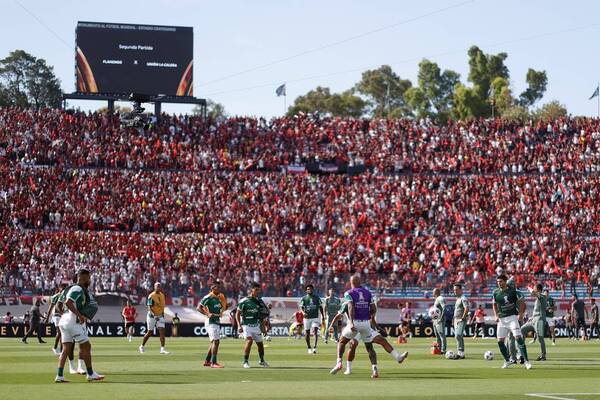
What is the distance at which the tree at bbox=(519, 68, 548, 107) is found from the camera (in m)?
149

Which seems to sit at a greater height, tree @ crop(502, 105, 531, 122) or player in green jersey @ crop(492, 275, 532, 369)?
tree @ crop(502, 105, 531, 122)

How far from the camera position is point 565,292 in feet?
184

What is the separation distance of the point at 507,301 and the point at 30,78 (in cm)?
11182

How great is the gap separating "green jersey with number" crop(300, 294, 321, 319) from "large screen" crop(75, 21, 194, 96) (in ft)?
122

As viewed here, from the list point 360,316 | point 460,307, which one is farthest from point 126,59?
point 360,316

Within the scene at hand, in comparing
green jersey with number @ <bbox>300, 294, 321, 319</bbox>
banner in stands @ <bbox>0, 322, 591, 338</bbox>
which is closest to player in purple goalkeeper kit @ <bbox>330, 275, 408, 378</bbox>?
green jersey with number @ <bbox>300, 294, 321, 319</bbox>

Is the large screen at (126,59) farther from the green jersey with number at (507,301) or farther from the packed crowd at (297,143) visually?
the green jersey with number at (507,301)

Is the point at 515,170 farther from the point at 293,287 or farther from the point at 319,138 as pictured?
the point at 293,287

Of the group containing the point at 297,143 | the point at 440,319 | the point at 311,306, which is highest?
the point at 297,143

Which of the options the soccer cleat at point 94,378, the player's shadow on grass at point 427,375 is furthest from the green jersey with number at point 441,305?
the soccer cleat at point 94,378

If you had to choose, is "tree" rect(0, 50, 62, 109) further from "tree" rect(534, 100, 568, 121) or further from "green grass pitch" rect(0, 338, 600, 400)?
"green grass pitch" rect(0, 338, 600, 400)

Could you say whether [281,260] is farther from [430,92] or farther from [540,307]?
[430,92]

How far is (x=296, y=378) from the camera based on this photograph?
23.9 meters

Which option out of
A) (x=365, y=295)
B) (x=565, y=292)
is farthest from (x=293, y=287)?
(x=365, y=295)
